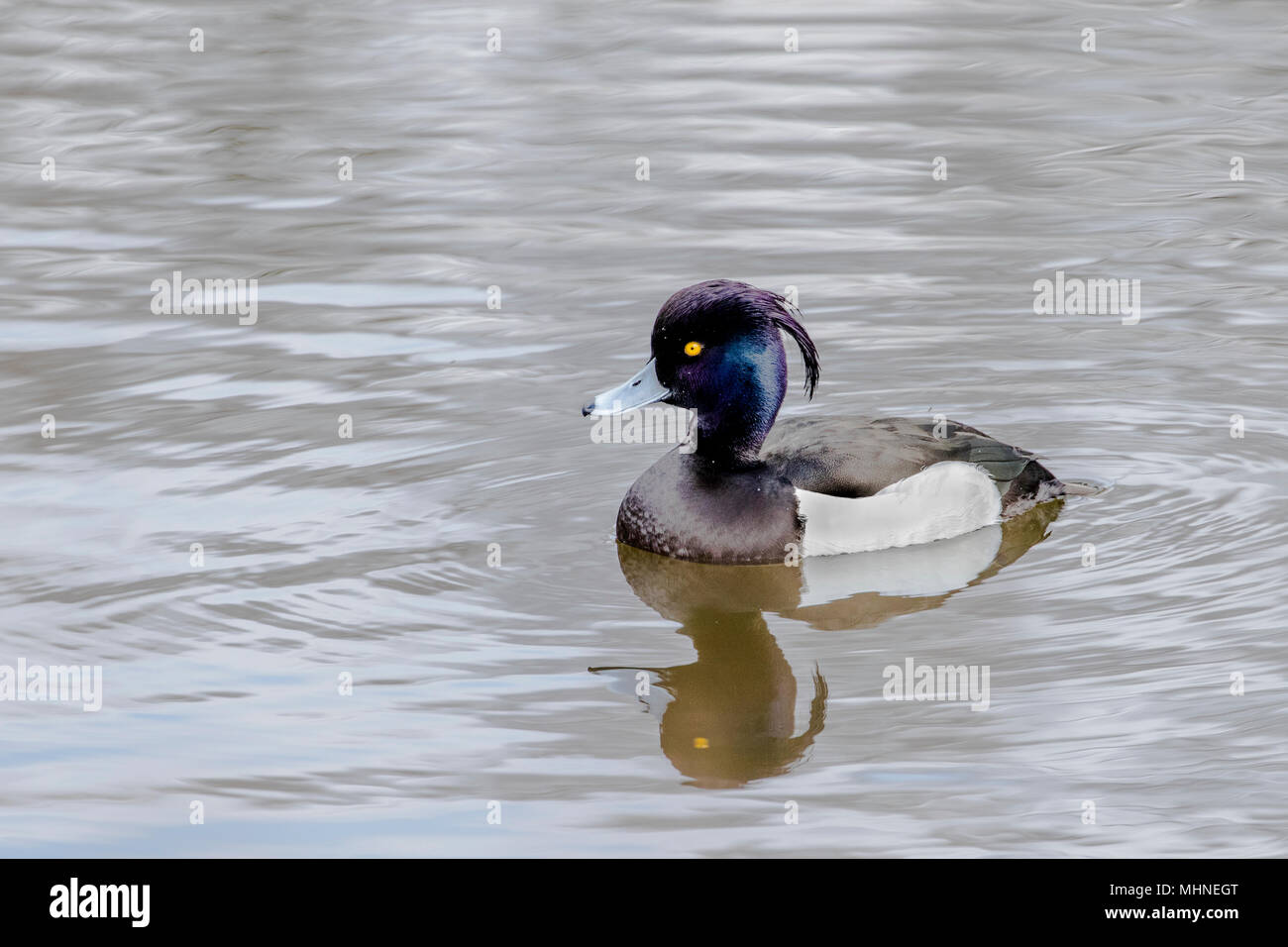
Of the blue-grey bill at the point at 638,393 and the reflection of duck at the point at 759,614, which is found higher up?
the blue-grey bill at the point at 638,393

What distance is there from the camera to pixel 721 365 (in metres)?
8.32

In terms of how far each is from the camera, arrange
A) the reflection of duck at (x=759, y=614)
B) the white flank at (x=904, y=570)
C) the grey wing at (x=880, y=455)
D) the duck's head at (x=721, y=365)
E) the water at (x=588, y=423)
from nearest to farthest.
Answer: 1. the water at (x=588, y=423)
2. the reflection of duck at (x=759, y=614)
3. the white flank at (x=904, y=570)
4. the duck's head at (x=721, y=365)
5. the grey wing at (x=880, y=455)

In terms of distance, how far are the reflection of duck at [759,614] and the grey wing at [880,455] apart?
0.24 metres

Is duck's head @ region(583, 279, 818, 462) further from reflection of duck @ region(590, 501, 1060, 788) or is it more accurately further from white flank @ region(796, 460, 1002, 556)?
reflection of duck @ region(590, 501, 1060, 788)

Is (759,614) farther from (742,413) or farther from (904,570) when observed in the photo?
(742,413)

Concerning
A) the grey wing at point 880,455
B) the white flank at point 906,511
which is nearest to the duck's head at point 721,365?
the grey wing at point 880,455

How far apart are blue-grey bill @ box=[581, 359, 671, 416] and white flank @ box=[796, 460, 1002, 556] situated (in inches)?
30.6

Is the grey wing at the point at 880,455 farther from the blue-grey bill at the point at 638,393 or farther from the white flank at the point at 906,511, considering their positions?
the blue-grey bill at the point at 638,393

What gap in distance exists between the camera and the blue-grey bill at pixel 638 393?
831 centimetres

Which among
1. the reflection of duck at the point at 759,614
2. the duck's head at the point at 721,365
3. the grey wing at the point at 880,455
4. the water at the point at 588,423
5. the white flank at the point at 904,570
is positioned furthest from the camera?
the grey wing at the point at 880,455

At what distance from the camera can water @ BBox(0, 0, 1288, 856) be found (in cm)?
624

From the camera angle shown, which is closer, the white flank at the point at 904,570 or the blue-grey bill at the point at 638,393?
the white flank at the point at 904,570

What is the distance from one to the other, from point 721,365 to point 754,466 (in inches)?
19.3

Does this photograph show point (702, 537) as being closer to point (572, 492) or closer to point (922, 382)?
point (572, 492)
